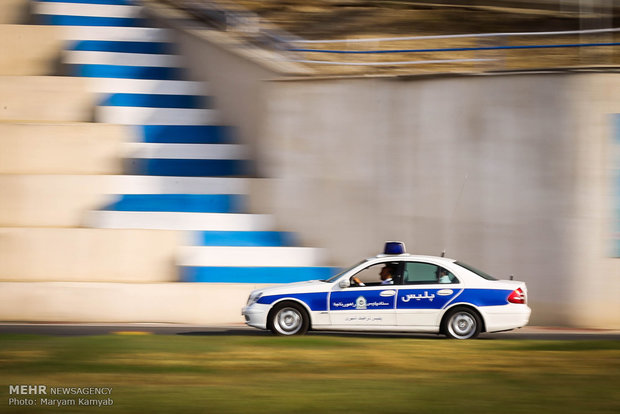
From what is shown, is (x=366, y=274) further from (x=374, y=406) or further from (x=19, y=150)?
(x=19, y=150)

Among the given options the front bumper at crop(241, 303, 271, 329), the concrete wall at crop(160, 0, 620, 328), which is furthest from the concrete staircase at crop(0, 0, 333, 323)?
the front bumper at crop(241, 303, 271, 329)

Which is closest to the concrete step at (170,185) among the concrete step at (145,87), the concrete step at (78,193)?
the concrete step at (78,193)

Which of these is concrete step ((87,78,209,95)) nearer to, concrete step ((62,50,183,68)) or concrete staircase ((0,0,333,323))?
concrete staircase ((0,0,333,323))

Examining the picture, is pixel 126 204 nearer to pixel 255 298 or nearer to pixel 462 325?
pixel 255 298

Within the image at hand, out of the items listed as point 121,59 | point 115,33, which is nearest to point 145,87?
point 121,59

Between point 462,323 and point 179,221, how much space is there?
7.48 meters

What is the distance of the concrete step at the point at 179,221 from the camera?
18297 millimetres

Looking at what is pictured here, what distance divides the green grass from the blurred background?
16.3 feet

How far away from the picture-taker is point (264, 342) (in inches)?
466

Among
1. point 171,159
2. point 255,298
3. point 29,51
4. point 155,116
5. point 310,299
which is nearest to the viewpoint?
point 310,299

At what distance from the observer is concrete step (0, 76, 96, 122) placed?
71.6ft

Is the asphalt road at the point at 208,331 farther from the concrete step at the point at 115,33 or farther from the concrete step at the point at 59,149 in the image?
the concrete step at the point at 115,33

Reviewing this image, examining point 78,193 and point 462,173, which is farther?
point 78,193

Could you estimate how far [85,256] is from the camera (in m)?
17.8
